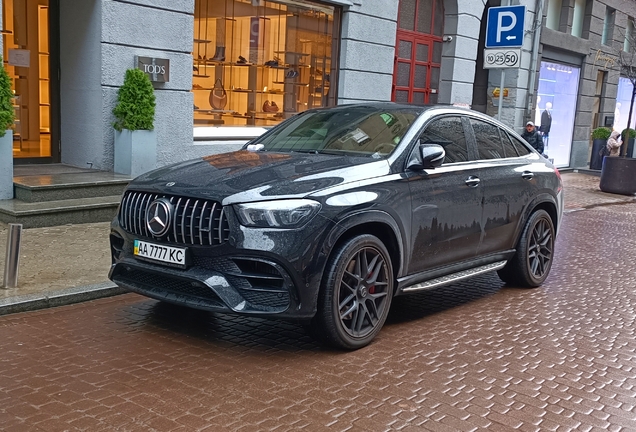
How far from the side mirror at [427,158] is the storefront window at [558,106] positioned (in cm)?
1745

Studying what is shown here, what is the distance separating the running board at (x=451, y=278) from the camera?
5.82 meters

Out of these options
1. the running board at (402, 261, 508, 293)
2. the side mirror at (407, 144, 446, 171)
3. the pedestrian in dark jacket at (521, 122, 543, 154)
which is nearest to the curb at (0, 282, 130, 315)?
the running board at (402, 261, 508, 293)

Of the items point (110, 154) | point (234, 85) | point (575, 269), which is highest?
point (234, 85)

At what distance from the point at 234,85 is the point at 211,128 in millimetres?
1104

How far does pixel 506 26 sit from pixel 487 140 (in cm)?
542

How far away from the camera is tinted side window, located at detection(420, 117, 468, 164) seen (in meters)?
6.14

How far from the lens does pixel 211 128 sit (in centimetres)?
1268

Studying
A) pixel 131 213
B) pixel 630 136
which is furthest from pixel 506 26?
pixel 630 136

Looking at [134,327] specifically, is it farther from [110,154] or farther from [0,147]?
[110,154]

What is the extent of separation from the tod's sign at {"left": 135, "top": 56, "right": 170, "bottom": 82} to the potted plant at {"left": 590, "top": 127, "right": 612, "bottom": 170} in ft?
54.9

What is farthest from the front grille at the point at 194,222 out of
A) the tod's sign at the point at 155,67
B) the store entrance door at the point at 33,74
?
the store entrance door at the point at 33,74

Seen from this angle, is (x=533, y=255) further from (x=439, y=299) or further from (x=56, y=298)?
(x=56, y=298)

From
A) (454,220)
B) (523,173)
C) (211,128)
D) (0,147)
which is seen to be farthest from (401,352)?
(211,128)

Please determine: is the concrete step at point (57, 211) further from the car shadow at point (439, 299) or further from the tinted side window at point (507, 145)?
the tinted side window at point (507, 145)
